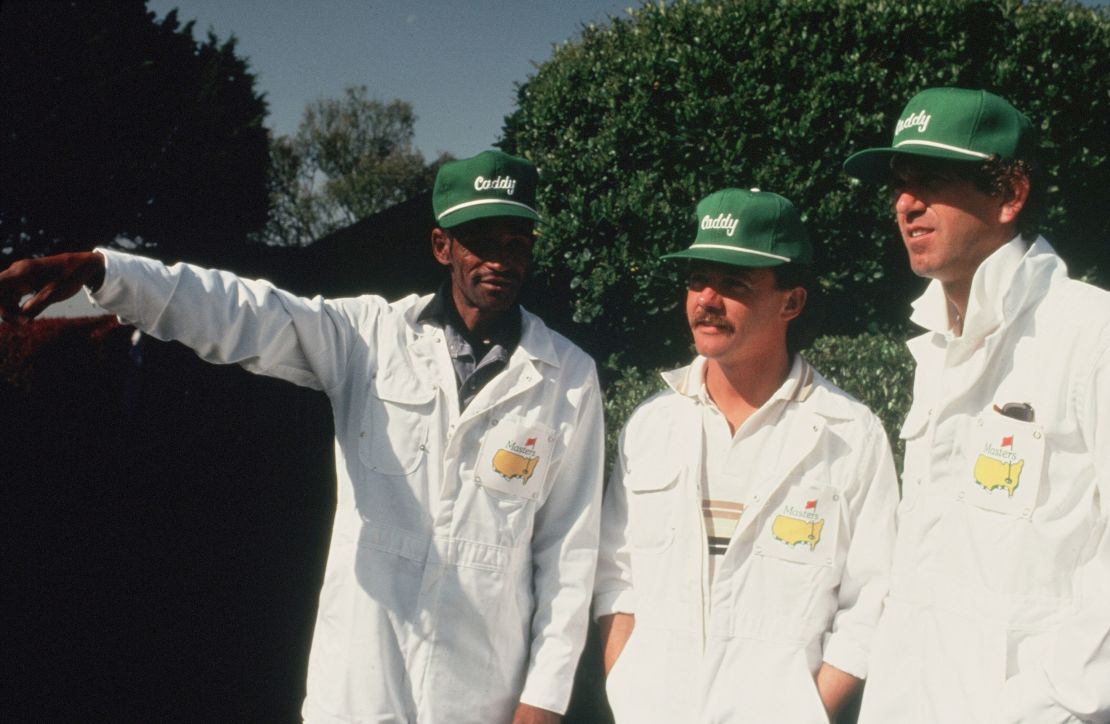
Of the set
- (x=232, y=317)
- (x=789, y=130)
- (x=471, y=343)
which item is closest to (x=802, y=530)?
(x=471, y=343)

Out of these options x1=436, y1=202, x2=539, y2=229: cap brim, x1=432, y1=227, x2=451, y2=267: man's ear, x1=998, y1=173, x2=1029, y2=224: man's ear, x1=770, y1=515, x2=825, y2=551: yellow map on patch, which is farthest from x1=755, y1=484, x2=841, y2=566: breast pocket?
x1=432, y1=227, x2=451, y2=267: man's ear

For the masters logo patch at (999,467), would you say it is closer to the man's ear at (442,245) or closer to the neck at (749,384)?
the neck at (749,384)

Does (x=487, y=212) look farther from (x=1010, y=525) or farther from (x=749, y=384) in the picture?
(x=1010, y=525)

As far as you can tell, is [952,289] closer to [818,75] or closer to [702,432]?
[702,432]

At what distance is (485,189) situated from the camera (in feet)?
9.91

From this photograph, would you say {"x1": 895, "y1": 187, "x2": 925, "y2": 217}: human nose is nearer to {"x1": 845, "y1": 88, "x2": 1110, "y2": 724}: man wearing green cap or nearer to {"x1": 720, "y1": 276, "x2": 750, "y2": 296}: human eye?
{"x1": 845, "y1": 88, "x2": 1110, "y2": 724}: man wearing green cap

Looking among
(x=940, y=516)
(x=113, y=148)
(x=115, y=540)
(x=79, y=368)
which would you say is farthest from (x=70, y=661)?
(x=113, y=148)

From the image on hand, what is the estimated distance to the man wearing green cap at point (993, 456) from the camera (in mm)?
2107

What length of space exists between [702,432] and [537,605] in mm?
757

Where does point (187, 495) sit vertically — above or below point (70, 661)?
above

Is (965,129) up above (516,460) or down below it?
above

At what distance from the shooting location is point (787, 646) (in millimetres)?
2709

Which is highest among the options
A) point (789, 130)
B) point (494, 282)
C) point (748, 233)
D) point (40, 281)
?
point (789, 130)

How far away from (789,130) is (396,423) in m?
2.94
